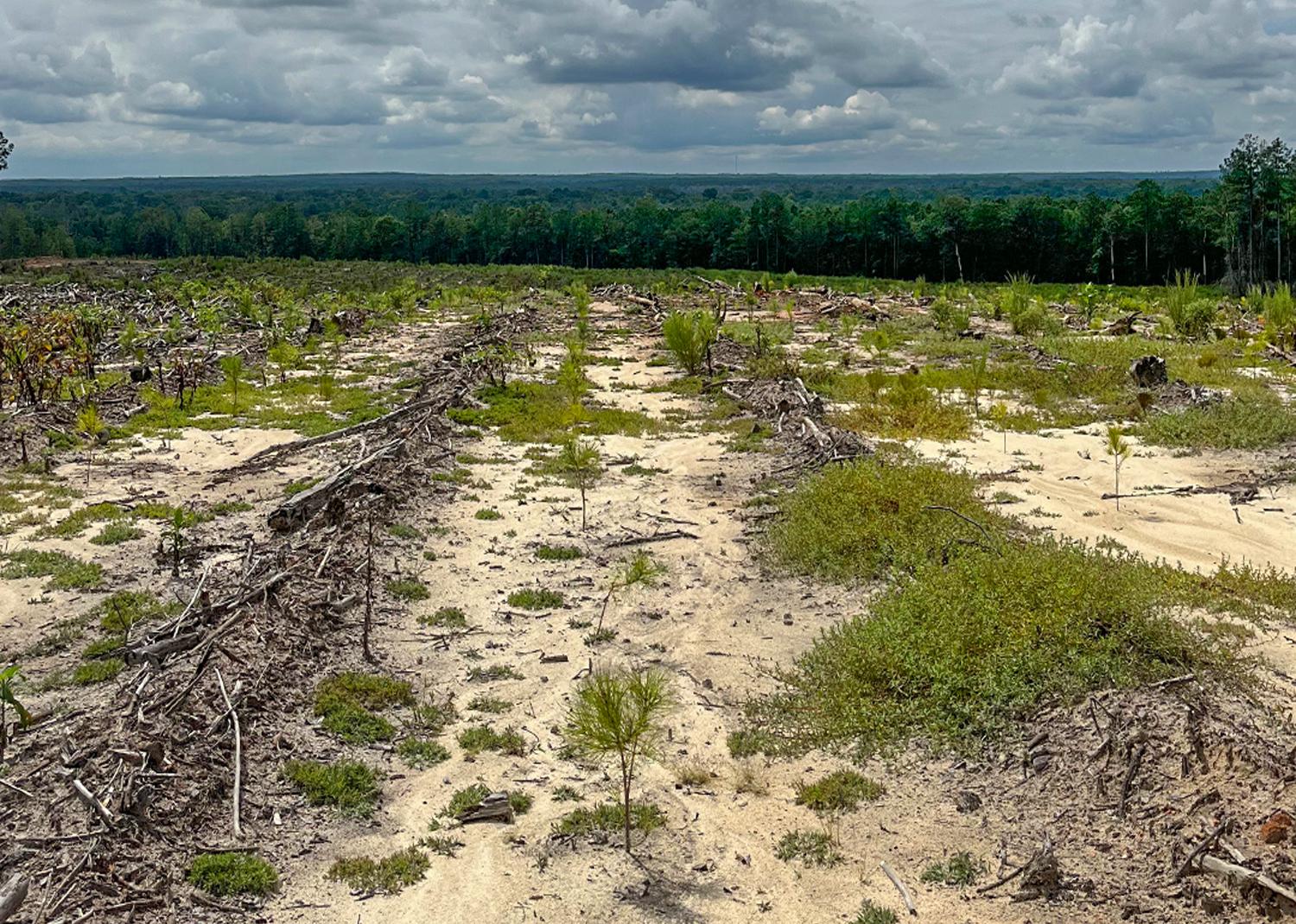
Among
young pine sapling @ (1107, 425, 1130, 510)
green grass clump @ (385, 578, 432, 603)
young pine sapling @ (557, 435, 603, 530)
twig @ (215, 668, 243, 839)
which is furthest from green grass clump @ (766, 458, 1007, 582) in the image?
twig @ (215, 668, 243, 839)

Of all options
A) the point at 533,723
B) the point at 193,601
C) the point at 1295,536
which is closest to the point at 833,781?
the point at 533,723

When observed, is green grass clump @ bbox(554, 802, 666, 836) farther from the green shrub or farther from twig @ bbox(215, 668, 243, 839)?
the green shrub

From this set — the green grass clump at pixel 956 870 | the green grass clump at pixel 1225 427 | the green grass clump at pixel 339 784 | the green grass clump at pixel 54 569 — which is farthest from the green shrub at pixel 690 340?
the green grass clump at pixel 956 870

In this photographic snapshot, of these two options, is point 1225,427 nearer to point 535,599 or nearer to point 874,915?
point 535,599

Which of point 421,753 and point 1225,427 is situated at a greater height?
point 1225,427

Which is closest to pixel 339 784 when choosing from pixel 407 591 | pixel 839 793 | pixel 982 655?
pixel 839 793

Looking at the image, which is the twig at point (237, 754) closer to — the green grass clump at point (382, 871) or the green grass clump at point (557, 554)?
the green grass clump at point (382, 871)

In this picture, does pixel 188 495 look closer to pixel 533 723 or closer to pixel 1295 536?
pixel 533 723
